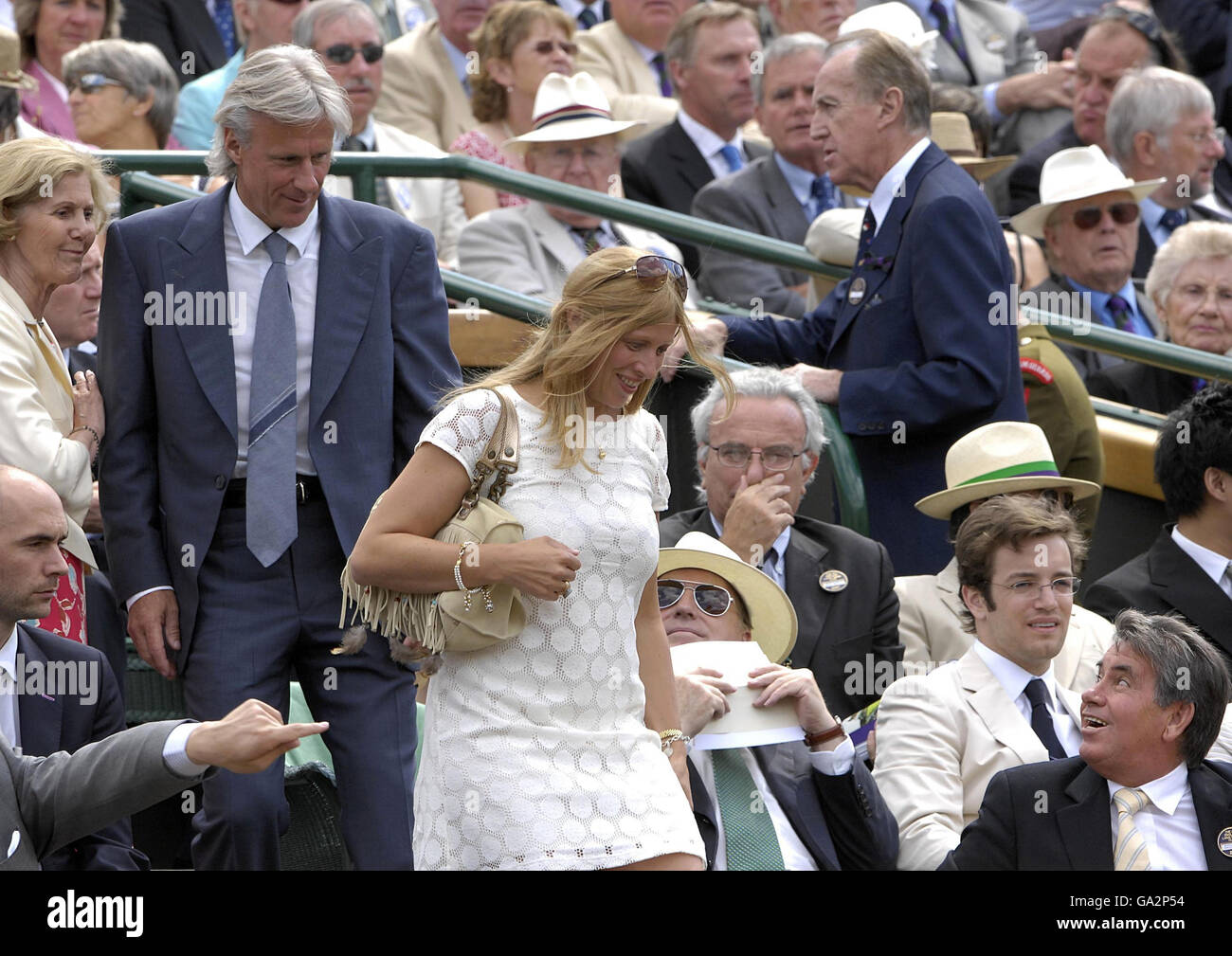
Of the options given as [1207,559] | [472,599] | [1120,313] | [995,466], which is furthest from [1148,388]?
[472,599]

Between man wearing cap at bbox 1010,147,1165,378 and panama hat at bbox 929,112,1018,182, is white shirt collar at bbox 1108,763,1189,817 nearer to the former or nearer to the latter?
man wearing cap at bbox 1010,147,1165,378

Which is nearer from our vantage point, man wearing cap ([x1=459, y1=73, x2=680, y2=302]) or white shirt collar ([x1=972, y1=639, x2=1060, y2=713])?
white shirt collar ([x1=972, y1=639, x2=1060, y2=713])

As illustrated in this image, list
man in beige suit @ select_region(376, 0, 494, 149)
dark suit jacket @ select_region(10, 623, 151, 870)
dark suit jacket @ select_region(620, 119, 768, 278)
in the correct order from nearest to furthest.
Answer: dark suit jacket @ select_region(10, 623, 151, 870) → dark suit jacket @ select_region(620, 119, 768, 278) → man in beige suit @ select_region(376, 0, 494, 149)

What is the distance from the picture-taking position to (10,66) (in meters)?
6.79

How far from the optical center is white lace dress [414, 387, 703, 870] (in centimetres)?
395

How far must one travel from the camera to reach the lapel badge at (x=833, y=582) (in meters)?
5.87

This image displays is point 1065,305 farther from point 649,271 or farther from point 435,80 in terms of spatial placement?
point 649,271

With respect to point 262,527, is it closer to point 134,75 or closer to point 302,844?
point 302,844

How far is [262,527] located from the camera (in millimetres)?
4781

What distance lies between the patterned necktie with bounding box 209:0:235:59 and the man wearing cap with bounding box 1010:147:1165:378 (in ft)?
13.6

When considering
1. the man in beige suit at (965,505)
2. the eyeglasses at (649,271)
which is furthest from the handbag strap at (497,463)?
the man in beige suit at (965,505)

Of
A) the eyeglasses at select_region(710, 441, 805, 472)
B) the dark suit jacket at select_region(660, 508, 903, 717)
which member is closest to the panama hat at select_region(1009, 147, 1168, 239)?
the eyeglasses at select_region(710, 441, 805, 472)

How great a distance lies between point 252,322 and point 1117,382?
442cm

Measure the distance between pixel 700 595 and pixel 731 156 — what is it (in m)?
4.43
